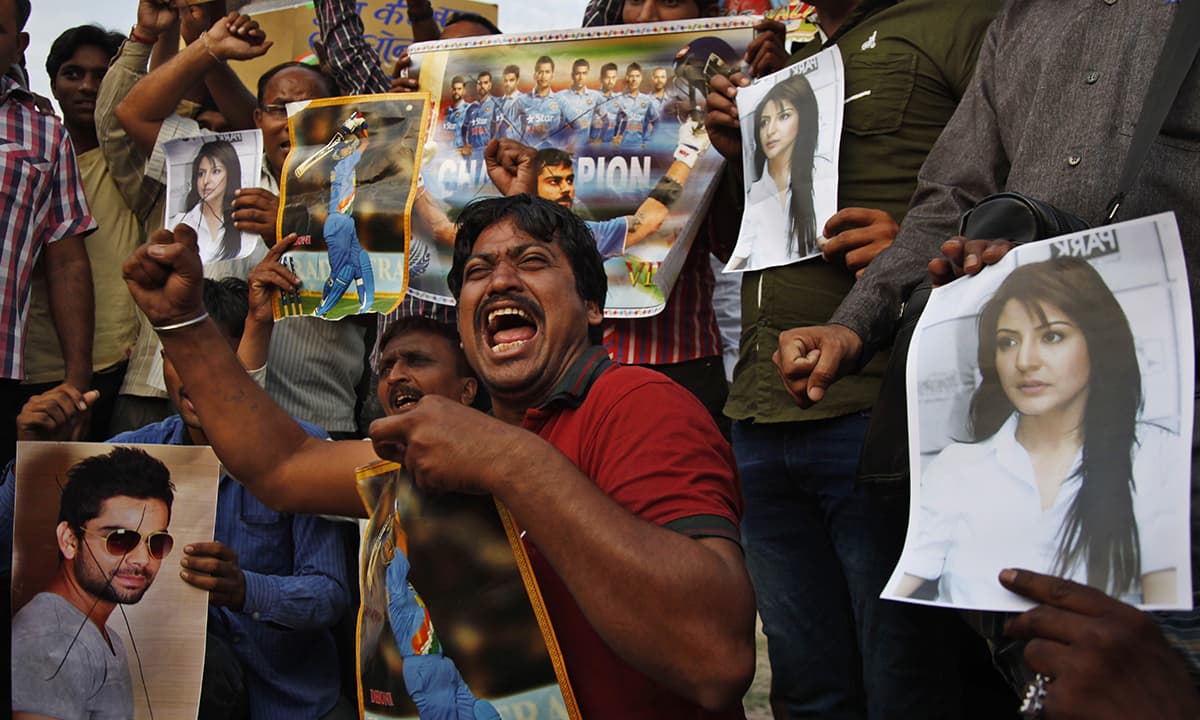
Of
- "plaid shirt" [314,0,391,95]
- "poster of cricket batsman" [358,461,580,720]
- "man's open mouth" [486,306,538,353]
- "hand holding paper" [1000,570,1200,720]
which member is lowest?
"poster of cricket batsman" [358,461,580,720]

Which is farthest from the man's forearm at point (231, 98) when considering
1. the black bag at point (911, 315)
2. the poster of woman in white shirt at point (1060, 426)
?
the poster of woman in white shirt at point (1060, 426)

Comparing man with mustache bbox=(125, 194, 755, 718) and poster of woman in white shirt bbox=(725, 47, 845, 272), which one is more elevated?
poster of woman in white shirt bbox=(725, 47, 845, 272)

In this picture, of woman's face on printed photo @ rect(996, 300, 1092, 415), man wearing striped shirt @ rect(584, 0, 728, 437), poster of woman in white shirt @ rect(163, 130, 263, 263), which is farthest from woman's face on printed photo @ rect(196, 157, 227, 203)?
woman's face on printed photo @ rect(996, 300, 1092, 415)

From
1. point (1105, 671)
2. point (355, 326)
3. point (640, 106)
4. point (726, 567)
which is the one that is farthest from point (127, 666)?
point (1105, 671)

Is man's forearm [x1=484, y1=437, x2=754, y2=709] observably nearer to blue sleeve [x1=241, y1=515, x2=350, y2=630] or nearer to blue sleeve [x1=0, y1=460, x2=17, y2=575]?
blue sleeve [x1=241, y1=515, x2=350, y2=630]

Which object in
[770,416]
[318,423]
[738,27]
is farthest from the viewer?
[318,423]

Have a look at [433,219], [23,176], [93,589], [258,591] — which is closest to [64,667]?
[93,589]

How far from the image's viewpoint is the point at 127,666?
2.79 metres

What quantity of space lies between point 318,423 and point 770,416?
171 centimetres

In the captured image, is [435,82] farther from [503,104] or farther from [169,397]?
[169,397]

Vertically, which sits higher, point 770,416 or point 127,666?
point 770,416

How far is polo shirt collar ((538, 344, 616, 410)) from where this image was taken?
6.57ft

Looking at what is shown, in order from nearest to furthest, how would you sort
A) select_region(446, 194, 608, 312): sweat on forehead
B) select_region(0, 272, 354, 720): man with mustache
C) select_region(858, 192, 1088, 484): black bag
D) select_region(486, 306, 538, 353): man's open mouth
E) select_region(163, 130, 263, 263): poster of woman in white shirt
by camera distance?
1. select_region(858, 192, 1088, 484): black bag
2. select_region(486, 306, 538, 353): man's open mouth
3. select_region(446, 194, 608, 312): sweat on forehead
4. select_region(0, 272, 354, 720): man with mustache
5. select_region(163, 130, 263, 263): poster of woman in white shirt

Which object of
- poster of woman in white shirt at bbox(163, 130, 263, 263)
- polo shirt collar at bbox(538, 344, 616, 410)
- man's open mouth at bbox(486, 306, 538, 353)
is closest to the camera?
polo shirt collar at bbox(538, 344, 616, 410)
